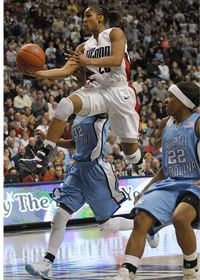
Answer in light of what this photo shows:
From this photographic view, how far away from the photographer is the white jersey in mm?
7918

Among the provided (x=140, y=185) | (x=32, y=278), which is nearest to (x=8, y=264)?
(x=32, y=278)

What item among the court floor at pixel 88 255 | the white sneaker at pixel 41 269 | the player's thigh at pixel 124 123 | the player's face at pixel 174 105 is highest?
the player's face at pixel 174 105

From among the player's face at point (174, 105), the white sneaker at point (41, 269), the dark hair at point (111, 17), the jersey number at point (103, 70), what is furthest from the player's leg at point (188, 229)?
the dark hair at point (111, 17)

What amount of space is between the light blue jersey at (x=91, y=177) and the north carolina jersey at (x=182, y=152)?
4.30ft

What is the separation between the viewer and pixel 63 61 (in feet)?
65.3

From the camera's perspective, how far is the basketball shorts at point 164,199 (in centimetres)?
632

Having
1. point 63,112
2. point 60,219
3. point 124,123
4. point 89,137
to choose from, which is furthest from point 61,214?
point 124,123

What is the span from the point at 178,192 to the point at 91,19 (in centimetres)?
226

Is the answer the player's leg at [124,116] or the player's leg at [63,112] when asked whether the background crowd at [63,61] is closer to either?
the player's leg at [124,116]

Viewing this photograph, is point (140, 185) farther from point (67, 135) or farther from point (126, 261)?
point (126, 261)

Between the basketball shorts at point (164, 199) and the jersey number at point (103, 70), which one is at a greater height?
the jersey number at point (103, 70)

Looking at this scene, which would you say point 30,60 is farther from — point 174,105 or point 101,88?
point 174,105

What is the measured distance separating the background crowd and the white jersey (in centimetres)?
583

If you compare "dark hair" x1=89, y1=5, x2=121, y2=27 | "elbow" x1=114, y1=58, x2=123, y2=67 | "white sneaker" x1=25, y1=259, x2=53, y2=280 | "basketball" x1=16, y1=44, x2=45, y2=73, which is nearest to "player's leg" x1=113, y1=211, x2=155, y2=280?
"white sneaker" x1=25, y1=259, x2=53, y2=280
